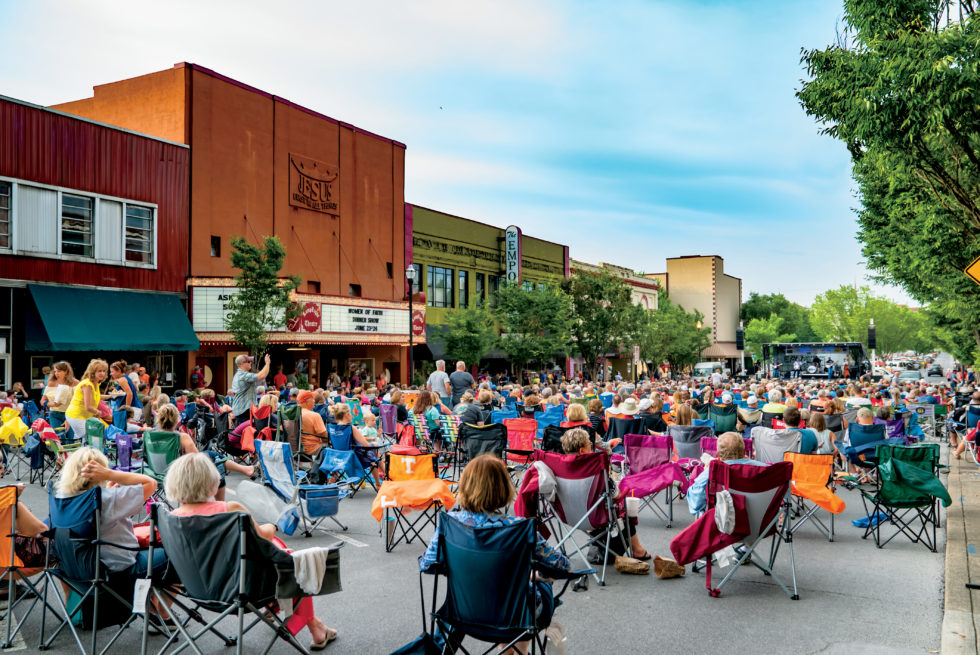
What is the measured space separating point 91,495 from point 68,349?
16713 millimetres

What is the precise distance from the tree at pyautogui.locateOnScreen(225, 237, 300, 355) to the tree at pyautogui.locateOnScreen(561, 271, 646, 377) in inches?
730

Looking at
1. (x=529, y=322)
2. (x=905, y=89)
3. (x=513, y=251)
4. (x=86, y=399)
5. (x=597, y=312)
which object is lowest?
(x=86, y=399)

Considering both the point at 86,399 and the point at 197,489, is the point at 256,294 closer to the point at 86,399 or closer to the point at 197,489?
the point at 86,399

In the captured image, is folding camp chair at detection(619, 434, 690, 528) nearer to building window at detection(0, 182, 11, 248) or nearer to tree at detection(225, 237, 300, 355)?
tree at detection(225, 237, 300, 355)

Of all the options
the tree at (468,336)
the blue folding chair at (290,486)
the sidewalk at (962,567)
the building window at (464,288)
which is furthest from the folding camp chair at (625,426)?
the building window at (464,288)

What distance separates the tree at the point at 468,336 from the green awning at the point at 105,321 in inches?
446

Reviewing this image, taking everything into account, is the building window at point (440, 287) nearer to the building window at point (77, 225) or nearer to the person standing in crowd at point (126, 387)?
the building window at point (77, 225)

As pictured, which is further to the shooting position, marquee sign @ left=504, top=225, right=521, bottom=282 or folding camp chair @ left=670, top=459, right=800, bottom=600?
marquee sign @ left=504, top=225, right=521, bottom=282

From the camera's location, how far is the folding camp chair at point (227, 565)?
398 centimetres

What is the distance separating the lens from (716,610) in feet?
18.2

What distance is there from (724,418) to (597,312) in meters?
25.1

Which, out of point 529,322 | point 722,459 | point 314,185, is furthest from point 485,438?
point 529,322

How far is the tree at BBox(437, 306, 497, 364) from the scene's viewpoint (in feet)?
100

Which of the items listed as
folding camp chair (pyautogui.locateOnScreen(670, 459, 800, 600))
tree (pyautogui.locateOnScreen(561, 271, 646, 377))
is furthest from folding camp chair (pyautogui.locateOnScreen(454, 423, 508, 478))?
tree (pyautogui.locateOnScreen(561, 271, 646, 377))
